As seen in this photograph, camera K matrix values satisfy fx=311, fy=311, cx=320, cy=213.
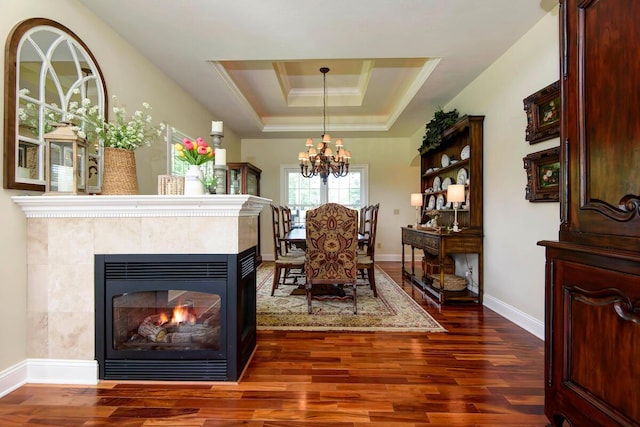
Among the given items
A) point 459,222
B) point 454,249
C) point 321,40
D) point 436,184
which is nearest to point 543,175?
point 454,249

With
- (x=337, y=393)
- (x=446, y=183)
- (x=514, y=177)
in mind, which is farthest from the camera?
(x=446, y=183)

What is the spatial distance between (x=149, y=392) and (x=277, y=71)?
3761mm

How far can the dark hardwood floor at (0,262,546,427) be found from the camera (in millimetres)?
1568

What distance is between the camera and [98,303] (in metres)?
1.90

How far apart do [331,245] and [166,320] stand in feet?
5.37

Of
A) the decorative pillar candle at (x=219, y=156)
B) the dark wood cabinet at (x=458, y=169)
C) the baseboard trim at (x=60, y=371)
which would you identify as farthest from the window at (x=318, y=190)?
the baseboard trim at (x=60, y=371)

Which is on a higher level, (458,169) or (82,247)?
(458,169)

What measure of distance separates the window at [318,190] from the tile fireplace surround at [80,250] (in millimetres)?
4644

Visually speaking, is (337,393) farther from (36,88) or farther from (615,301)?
(36,88)

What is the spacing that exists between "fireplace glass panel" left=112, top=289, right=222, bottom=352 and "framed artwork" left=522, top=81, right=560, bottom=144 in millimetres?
2742

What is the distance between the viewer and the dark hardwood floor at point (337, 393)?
1.57 m

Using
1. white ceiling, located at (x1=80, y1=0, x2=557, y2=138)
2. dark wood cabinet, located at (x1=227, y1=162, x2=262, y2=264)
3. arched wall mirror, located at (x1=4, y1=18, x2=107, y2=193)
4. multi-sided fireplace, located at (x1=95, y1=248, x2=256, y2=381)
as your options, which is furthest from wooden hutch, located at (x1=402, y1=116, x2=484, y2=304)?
arched wall mirror, located at (x1=4, y1=18, x2=107, y2=193)

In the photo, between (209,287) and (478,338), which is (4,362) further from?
(478,338)

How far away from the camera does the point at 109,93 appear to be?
261 centimetres
